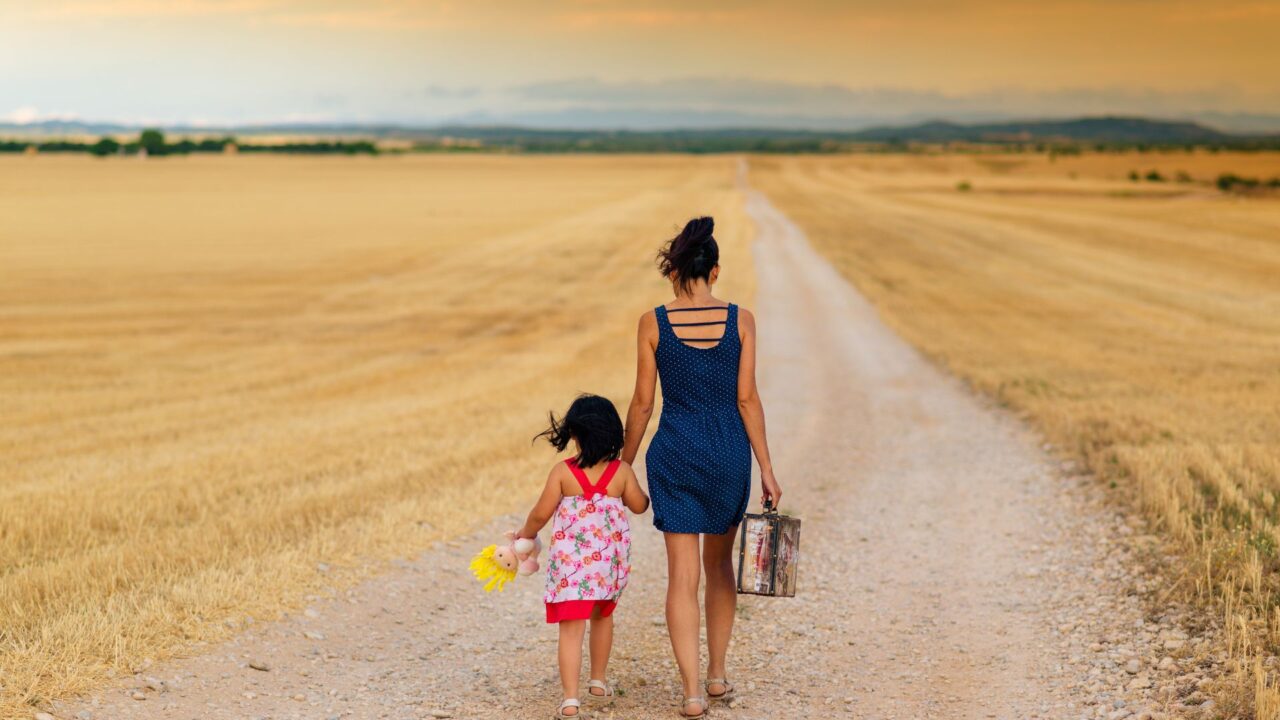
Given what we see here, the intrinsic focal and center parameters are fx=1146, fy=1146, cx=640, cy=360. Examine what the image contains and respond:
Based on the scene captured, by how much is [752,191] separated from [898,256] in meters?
42.7

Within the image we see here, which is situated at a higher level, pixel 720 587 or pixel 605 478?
pixel 605 478

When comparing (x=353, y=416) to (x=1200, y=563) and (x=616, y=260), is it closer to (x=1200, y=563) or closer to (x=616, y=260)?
(x=1200, y=563)

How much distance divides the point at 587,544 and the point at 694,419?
80cm

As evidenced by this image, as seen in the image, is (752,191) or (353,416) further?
(752,191)

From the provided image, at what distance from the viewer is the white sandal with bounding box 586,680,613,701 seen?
5.80 m

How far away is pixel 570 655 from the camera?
559 cm

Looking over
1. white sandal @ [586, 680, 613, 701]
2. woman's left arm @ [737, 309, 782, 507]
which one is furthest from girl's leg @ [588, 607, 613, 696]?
woman's left arm @ [737, 309, 782, 507]

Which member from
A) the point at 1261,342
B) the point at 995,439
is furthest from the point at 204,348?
the point at 1261,342

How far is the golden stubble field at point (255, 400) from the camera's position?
301 inches

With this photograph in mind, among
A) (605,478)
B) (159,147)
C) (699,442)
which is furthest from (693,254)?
(159,147)

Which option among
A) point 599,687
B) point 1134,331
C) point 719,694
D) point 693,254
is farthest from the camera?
point 1134,331

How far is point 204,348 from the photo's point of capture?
2041cm

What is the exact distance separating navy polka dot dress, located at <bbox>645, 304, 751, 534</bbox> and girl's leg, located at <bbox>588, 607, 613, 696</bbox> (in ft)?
1.99

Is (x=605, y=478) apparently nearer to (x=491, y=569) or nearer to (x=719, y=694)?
(x=491, y=569)
